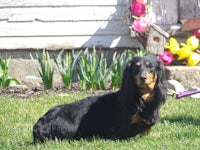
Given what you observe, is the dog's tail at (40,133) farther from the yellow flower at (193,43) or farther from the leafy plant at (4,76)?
the yellow flower at (193,43)

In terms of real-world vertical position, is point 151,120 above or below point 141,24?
below

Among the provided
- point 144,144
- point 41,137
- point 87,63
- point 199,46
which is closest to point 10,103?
point 87,63

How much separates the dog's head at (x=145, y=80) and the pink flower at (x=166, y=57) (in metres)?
3.03

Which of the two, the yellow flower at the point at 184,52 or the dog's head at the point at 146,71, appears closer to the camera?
the dog's head at the point at 146,71

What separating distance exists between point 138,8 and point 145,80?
12.1 ft

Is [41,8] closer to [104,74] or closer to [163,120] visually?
[104,74]

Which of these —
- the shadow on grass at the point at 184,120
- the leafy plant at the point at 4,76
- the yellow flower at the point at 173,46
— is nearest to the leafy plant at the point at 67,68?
the leafy plant at the point at 4,76

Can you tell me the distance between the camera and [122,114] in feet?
18.2

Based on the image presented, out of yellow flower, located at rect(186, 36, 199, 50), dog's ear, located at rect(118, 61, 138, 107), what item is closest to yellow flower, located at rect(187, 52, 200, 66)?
yellow flower, located at rect(186, 36, 199, 50)

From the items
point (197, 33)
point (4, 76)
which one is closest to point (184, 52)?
point (197, 33)

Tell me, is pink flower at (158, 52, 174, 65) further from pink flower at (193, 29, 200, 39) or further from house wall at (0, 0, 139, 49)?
house wall at (0, 0, 139, 49)

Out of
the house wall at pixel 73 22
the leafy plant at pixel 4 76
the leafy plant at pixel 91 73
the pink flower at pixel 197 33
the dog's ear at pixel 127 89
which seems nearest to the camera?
the dog's ear at pixel 127 89

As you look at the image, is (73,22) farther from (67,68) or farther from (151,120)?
(151,120)

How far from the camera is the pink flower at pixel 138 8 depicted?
29.0ft
